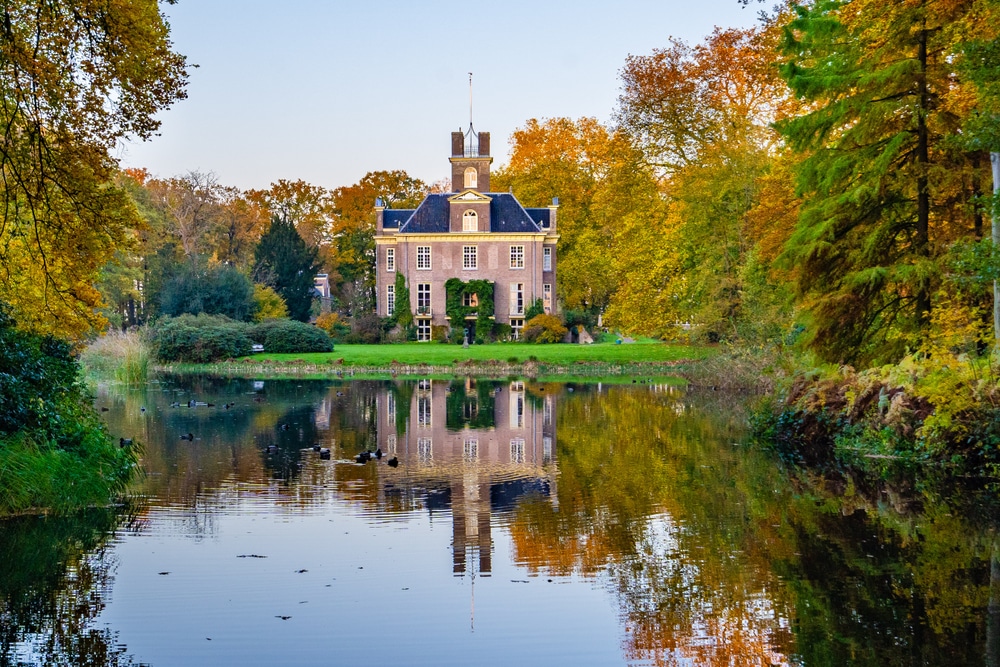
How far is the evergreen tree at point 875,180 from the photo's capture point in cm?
1573

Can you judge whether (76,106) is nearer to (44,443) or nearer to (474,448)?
(44,443)

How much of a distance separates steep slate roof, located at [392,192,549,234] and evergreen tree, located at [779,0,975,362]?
1625 inches

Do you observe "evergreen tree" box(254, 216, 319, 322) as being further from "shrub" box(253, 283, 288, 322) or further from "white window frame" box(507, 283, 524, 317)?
"white window frame" box(507, 283, 524, 317)

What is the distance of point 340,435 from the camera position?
19.7 metres

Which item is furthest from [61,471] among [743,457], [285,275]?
[285,275]

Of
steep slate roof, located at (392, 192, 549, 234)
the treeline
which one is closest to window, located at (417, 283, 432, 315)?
steep slate roof, located at (392, 192, 549, 234)

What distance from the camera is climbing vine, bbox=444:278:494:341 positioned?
2254 inches

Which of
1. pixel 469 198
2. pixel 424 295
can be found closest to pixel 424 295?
pixel 424 295

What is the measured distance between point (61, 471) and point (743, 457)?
992 centimetres

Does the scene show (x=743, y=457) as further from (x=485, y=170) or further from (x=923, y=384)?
(x=485, y=170)

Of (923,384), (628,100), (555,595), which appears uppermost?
(628,100)

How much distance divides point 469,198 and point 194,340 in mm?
19850

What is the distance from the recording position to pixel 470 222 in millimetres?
58344

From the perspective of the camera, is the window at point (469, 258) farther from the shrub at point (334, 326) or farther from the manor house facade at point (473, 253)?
the shrub at point (334, 326)
